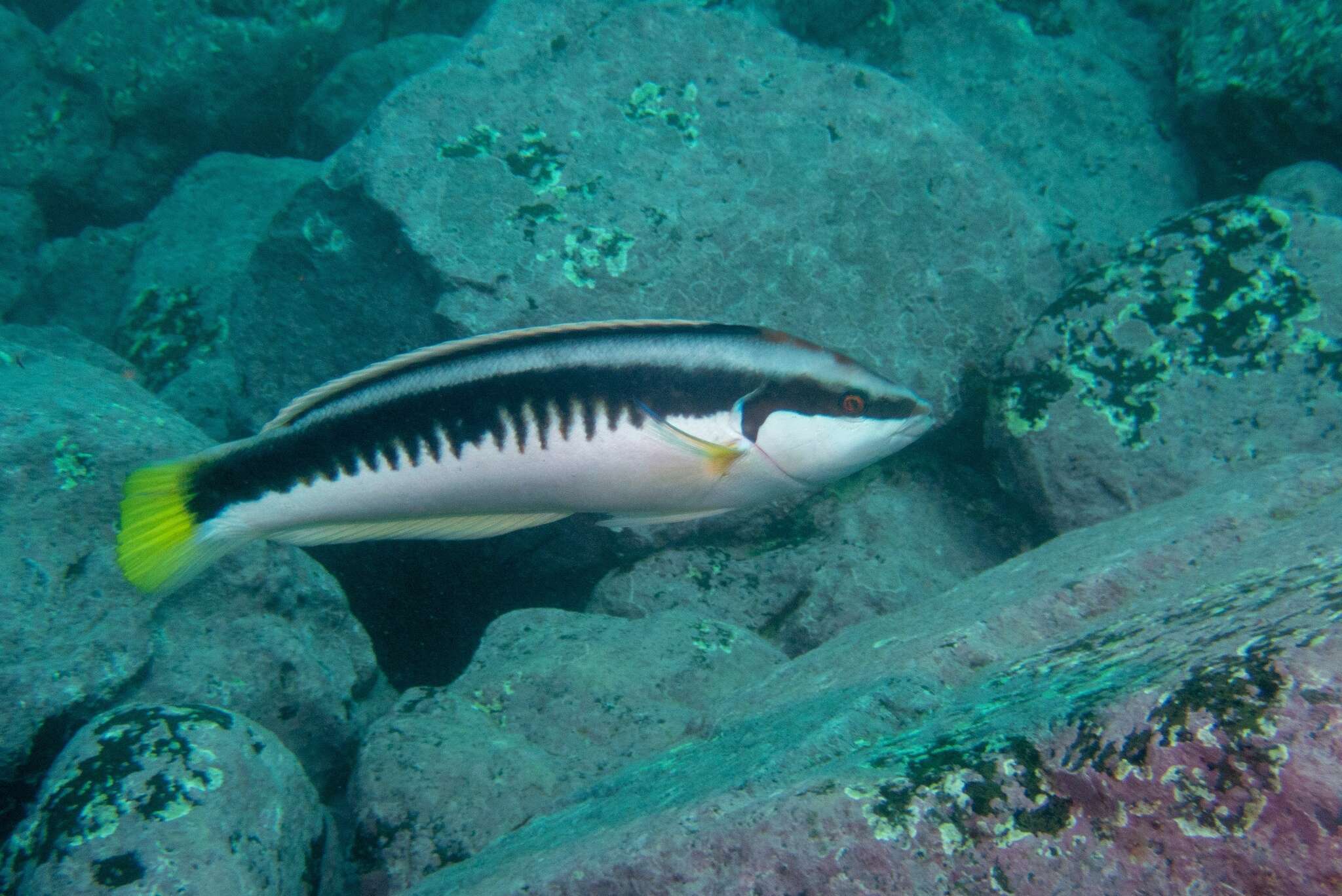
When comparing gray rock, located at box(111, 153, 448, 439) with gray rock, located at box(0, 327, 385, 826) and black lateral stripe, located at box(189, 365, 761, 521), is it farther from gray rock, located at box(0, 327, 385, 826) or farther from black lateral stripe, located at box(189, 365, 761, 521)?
black lateral stripe, located at box(189, 365, 761, 521)

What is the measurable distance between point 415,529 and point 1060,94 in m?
6.63

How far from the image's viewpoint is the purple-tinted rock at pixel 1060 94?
19.8ft

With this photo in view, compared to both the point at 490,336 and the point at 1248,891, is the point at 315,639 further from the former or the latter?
the point at 1248,891

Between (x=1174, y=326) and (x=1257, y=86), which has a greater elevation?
(x=1257, y=86)

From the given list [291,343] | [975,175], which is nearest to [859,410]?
[975,175]

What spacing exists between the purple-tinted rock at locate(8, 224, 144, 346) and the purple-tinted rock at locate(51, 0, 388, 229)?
2.31 feet

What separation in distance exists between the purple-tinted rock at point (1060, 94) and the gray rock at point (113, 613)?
5927 millimetres

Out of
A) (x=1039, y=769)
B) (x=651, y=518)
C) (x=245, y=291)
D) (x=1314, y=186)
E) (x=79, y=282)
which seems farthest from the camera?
(x=79, y=282)

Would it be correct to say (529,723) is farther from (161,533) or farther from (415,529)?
(161,533)

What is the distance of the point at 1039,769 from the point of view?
1.32 meters

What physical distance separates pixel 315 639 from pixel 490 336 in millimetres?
Result: 1830

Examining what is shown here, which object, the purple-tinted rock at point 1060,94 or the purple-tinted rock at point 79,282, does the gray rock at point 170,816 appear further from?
the purple-tinted rock at point 79,282

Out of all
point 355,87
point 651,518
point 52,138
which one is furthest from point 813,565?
point 52,138

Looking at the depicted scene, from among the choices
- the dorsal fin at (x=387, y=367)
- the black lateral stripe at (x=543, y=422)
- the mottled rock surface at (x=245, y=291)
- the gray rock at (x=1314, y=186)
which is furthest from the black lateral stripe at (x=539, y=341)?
the gray rock at (x=1314, y=186)
